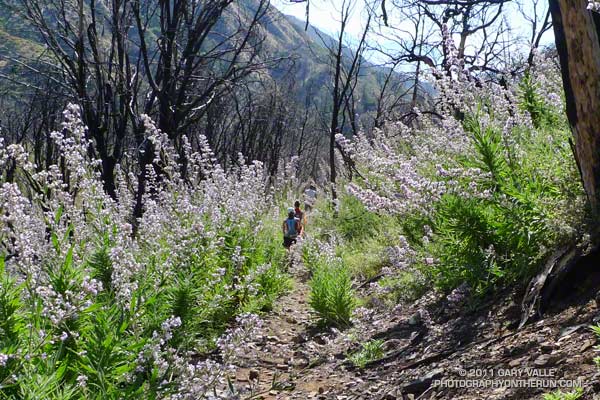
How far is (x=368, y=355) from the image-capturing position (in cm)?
405

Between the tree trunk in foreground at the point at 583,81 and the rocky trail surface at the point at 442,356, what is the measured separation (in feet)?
2.74

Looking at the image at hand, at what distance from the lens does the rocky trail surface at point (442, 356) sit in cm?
250

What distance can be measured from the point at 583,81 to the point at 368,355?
8.15ft

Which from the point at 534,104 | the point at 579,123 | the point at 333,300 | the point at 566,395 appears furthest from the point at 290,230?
the point at 566,395

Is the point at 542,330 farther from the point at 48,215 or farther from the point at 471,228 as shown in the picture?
the point at 48,215

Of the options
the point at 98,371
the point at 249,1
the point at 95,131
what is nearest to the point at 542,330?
the point at 98,371

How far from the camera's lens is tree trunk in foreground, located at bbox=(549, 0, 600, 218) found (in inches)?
129

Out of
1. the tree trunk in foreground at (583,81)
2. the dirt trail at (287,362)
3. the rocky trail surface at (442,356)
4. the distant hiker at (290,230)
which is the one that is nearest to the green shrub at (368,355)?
the rocky trail surface at (442,356)

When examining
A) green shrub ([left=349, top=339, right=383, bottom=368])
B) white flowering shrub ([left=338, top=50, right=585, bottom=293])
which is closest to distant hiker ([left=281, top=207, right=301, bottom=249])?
white flowering shrub ([left=338, top=50, right=585, bottom=293])

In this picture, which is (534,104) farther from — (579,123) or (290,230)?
(290,230)

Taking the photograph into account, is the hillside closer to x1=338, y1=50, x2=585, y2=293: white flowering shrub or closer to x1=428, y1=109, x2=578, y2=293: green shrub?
x1=338, y1=50, x2=585, y2=293: white flowering shrub

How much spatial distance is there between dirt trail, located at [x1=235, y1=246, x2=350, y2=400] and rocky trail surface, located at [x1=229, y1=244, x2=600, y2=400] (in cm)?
1

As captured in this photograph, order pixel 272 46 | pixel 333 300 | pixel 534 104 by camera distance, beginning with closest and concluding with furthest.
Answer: pixel 333 300, pixel 534 104, pixel 272 46

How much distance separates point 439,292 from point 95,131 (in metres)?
6.98
